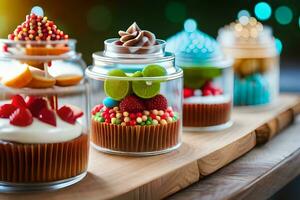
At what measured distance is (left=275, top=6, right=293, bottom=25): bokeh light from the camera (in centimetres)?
239

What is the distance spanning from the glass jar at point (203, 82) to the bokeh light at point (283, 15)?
36.4 inches

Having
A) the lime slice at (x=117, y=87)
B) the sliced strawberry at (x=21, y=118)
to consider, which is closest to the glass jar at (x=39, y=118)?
the sliced strawberry at (x=21, y=118)

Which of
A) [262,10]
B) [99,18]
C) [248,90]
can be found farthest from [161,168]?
[262,10]

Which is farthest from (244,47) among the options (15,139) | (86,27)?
(15,139)

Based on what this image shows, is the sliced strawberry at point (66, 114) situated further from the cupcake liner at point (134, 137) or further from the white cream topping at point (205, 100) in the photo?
the white cream topping at point (205, 100)

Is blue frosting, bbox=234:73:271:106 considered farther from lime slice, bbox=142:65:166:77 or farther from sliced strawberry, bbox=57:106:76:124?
sliced strawberry, bbox=57:106:76:124

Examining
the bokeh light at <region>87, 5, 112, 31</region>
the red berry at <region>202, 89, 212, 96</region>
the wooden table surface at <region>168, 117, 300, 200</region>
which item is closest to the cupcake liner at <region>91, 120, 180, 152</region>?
the wooden table surface at <region>168, 117, 300, 200</region>

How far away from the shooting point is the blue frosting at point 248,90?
1.65 meters

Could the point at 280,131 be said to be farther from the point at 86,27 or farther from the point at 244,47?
the point at 86,27

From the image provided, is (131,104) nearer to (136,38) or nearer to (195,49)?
(136,38)

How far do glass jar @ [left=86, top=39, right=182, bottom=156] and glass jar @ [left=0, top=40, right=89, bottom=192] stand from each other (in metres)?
0.17

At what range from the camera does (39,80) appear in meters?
1.01

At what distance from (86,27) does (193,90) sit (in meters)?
0.62

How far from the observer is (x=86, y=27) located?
1.96 m
